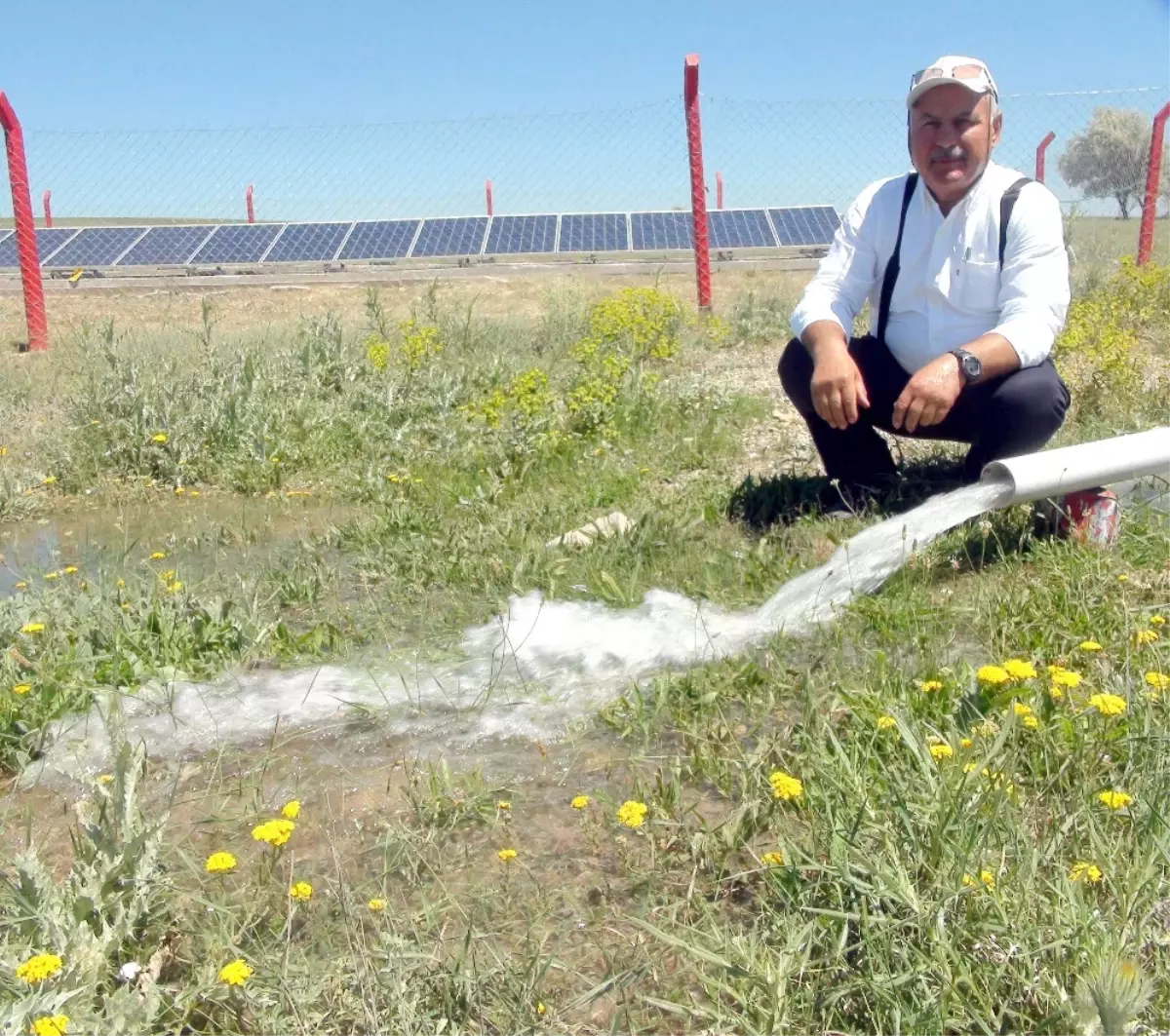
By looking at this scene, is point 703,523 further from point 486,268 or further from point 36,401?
point 486,268

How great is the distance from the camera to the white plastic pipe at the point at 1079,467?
9.15 ft

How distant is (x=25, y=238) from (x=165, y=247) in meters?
6.21

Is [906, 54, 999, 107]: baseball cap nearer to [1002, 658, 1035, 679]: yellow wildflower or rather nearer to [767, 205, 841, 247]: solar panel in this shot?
[1002, 658, 1035, 679]: yellow wildflower

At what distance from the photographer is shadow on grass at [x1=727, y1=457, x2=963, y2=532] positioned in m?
3.49

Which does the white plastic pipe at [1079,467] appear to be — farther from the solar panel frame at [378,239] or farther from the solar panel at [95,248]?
the solar panel at [95,248]

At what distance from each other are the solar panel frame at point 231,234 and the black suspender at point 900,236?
1106 cm

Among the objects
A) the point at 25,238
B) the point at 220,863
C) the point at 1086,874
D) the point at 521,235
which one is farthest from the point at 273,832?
the point at 521,235

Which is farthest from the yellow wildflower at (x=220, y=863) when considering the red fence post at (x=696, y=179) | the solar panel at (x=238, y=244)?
the solar panel at (x=238, y=244)

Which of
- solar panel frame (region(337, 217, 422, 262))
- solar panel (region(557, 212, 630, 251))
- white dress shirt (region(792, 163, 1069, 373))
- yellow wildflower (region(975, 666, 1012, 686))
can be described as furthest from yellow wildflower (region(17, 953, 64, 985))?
solar panel (region(557, 212, 630, 251))

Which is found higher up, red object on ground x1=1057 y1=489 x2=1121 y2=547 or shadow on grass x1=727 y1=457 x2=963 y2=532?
red object on ground x1=1057 y1=489 x2=1121 y2=547

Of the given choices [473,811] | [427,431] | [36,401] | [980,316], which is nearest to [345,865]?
[473,811]

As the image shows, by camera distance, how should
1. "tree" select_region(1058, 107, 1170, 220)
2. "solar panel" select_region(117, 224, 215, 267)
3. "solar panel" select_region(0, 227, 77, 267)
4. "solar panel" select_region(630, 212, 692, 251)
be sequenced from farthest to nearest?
"solar panel" select_region(630, 212, 692, 251) < "solar panel" select_region(117, 224, 215, 267) < "solar panel" select_region(0, 227, 77, 267) < "tree" select_region(1058, 107, 1170, 220)

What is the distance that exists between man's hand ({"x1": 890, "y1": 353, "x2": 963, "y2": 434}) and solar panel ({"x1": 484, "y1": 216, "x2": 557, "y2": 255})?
36.9 ft

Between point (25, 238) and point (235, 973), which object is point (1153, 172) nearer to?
point (25, 238)
